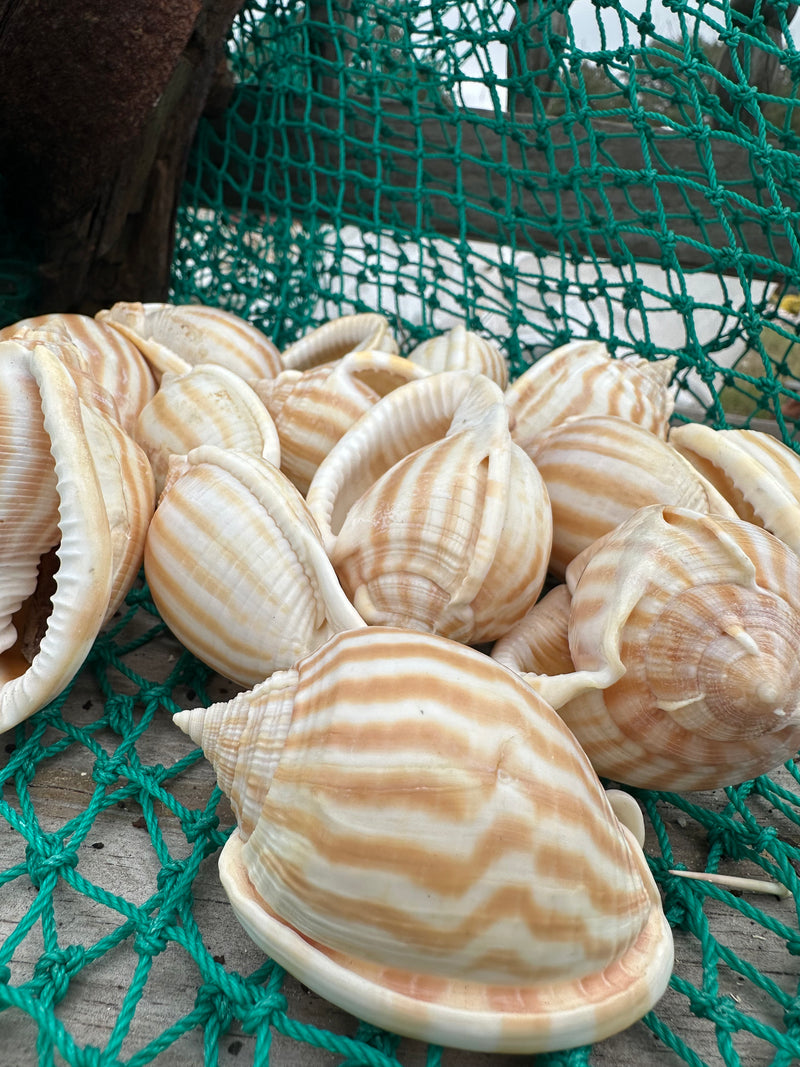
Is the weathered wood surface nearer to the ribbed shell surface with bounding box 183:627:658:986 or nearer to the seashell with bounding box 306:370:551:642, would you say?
the ribbed shell surface with bounding box 183:627:658:986

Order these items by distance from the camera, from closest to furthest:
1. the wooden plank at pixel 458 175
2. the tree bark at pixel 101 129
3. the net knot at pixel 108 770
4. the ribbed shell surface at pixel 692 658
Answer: the ribbed shell surface at pixel 692 658 < the net knot at pixel 108 770 < the tree bark at pixel 101 129 < the wooden plank at pixel 458 175

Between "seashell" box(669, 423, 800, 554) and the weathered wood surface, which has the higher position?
"seashell" box(669, 423, 800, 554)

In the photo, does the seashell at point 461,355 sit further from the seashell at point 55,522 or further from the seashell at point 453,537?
the seashell at point 55,522

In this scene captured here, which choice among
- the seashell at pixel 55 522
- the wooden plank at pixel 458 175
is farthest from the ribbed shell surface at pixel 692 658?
the wooden plank at pixel 458 175

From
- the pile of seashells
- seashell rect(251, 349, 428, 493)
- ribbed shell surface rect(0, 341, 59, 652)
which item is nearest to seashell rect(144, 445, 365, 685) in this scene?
the pile of seashells

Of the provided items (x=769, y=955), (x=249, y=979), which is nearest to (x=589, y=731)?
(x=769, y=955)

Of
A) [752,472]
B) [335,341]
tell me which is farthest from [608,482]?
[335,341]

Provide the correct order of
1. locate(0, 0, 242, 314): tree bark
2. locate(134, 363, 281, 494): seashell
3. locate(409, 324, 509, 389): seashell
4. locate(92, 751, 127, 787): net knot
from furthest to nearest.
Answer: locate(409, 324, 509, 389): seashell → locate(0, 0, 242, 314): tree bark → locate(134, 363, 281, 494): seashell → locate(92, 751, 127, 787): net knot

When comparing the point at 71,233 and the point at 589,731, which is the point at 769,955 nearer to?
the point at 589,731
